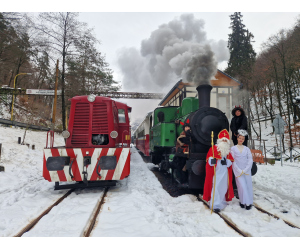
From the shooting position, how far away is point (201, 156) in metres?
4.79

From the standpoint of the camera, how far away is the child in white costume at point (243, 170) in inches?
152

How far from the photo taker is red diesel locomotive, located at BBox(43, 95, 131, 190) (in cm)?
466

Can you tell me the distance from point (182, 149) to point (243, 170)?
1.54 meters

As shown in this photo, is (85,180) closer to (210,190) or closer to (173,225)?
(173,225)

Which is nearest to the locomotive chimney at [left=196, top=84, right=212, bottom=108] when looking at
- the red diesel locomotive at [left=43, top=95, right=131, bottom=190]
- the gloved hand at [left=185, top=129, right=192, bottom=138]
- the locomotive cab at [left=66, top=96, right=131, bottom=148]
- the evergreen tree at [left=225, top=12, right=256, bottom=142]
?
the gloved hand at [left=185, top=129, right=192, bottom=138]

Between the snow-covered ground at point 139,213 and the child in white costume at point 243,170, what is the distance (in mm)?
293

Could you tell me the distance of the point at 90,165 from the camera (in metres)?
4.78

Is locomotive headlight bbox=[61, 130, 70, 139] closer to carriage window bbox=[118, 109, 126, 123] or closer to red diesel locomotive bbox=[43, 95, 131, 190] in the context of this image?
red diesel locomotive bbox=[43, 95, 131, 190]

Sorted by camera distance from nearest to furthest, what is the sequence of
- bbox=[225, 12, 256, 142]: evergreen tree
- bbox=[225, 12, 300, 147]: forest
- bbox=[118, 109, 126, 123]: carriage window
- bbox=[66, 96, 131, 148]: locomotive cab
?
bbox=[66, 96, 131, 148]: locomotive cab → bbox=[118, 109, 126, 123]: carriage window → bbox=[225, 12, 300, 147]: forest → bbox=[225, 12, 256, 142]: evergreen tree

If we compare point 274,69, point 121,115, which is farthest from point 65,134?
point 274,69

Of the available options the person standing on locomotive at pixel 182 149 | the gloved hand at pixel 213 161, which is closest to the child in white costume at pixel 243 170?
the gloved hand at pixel 213 161

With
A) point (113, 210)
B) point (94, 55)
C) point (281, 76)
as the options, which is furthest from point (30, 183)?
point (281, 76)

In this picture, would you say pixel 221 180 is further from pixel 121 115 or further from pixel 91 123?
pixel 121 115

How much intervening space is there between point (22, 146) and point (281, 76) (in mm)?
19174
